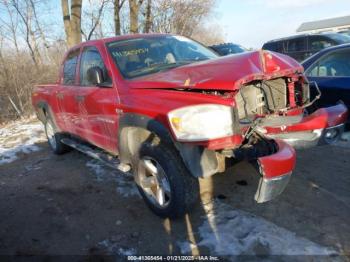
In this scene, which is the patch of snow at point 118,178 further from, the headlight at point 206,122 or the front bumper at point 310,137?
the front bumper at point 310,137

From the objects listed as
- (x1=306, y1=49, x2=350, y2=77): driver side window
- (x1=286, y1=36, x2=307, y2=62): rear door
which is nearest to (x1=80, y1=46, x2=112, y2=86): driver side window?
(x1=306, y1=49, x2=350, y2=77): driver side window

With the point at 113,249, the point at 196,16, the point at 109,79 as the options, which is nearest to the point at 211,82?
the point at 109,79

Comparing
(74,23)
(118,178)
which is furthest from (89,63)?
(74,23)

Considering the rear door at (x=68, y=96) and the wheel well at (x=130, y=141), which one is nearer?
the wheel well at (x=130, y=141)

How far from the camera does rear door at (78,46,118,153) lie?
3.86 m

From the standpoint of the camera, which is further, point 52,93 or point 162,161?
point 52,93

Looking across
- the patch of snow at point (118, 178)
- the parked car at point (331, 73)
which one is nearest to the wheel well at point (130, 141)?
the patch of snow at point (118, 178)

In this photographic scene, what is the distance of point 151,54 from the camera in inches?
164

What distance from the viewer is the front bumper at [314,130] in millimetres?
3182

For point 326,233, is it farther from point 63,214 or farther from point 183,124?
point 63,214

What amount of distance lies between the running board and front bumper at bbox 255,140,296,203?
172 centimetres

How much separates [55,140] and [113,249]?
3.67m

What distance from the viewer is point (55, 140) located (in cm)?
628

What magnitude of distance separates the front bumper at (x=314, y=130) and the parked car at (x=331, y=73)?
128cm
